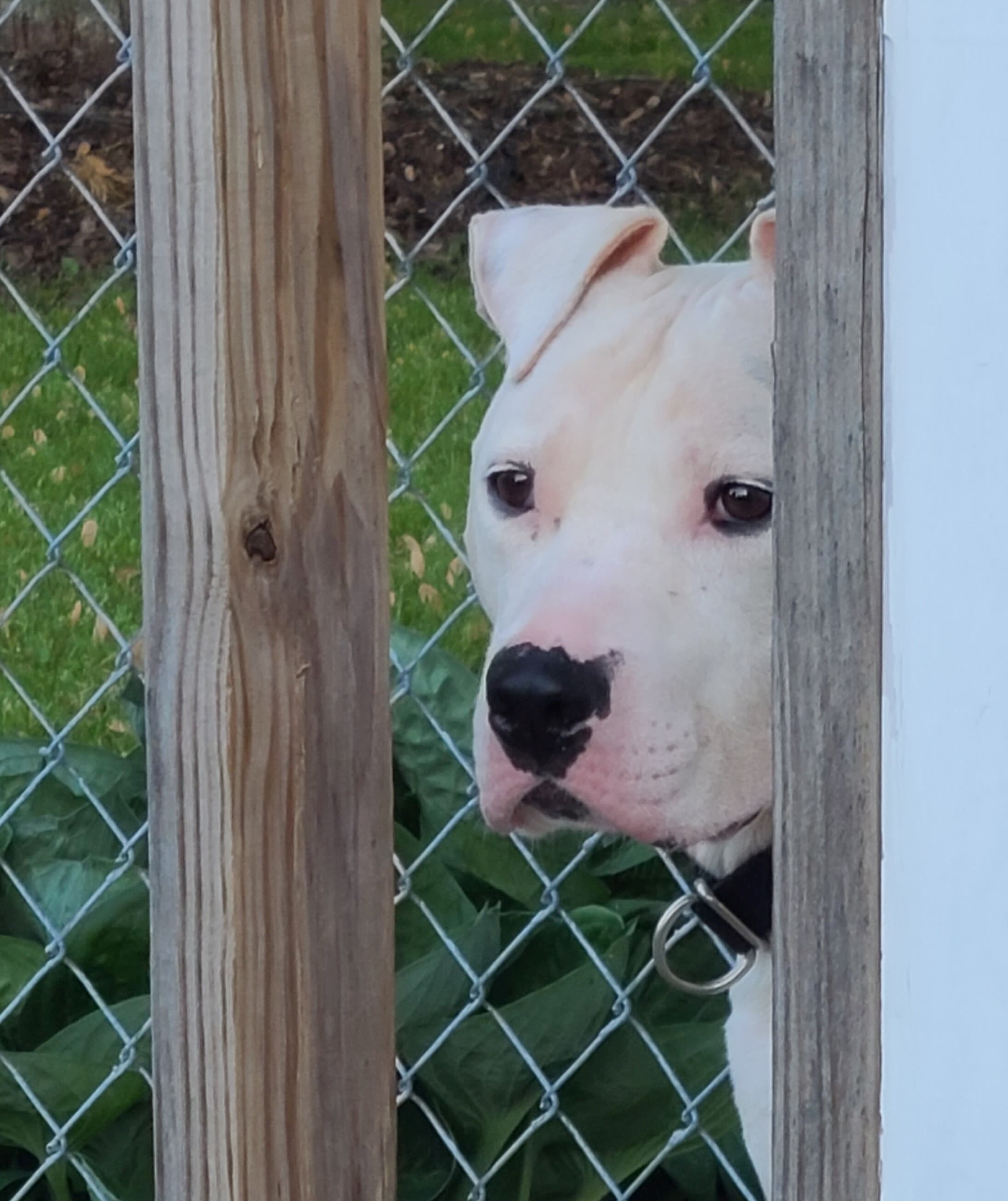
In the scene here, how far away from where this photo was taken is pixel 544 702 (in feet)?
4.30

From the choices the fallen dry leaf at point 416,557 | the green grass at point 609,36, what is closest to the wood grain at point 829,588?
the fallen dry leaf at point 416,557

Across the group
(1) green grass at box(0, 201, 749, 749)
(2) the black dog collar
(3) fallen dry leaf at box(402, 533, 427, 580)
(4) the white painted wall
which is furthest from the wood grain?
(3) fallen dry leaf at box(402, 533, 427, 580)

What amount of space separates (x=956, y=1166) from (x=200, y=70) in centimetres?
62

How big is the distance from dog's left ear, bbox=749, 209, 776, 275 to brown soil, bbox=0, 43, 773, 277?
10.6 ft

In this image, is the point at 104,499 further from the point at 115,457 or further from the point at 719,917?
the point at 719,917

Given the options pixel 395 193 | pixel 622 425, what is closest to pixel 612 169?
pixel 395 193

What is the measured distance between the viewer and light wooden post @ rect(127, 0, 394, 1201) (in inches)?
36.6

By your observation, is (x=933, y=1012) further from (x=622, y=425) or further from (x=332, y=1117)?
(x=622, y=425)

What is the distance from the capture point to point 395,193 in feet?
16.5

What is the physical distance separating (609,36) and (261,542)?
17.8 ft

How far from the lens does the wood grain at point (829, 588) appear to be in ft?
2.44

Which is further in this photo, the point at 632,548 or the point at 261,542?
the point at 632,548

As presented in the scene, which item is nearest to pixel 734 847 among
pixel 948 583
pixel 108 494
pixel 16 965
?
pixel 948 583

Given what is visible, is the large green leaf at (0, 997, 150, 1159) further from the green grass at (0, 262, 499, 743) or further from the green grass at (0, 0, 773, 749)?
the green grass at (0, 262, 499, 743)
